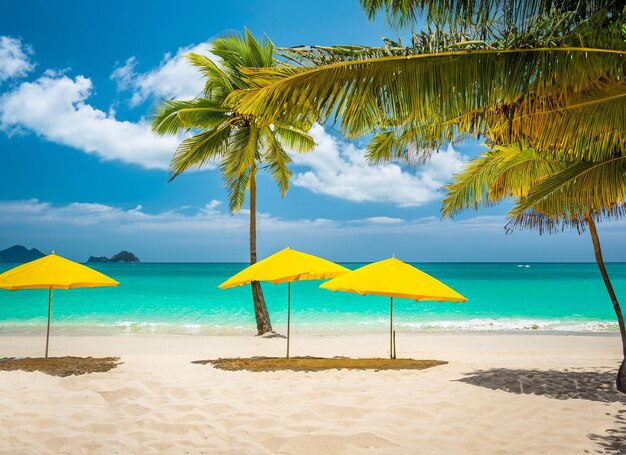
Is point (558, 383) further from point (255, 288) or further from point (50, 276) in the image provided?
point (255, 288)

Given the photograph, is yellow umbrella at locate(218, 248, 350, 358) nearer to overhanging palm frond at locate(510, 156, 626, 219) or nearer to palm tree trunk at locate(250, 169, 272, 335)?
overhanging palm frond at locate(510, 156, 626, 219)

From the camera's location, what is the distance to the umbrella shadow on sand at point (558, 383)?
6254 millimetres

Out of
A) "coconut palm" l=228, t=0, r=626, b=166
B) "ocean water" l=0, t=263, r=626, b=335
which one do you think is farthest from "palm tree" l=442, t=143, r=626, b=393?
"ocean water" l=0, t=263, r=626, b=335

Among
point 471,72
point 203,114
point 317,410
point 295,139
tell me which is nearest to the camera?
point 471,72

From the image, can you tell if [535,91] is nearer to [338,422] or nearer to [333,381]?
[338,422]

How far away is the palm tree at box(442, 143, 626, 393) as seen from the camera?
17.9ft

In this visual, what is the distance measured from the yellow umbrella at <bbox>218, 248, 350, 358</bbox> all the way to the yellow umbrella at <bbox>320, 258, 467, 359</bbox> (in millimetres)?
441

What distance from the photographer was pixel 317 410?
A: 561 cm

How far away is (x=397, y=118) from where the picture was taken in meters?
4.36

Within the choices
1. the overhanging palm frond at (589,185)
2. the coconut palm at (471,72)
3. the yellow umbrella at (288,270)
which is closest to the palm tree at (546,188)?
the overhanging palm frond at (589,185)

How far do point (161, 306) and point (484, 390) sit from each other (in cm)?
2846

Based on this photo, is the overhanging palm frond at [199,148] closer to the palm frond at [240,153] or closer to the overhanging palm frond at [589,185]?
the palm frond at [240,153]

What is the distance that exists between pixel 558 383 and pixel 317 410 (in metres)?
3.52

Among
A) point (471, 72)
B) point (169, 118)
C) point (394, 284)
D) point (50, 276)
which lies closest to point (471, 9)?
point (471, 72)
